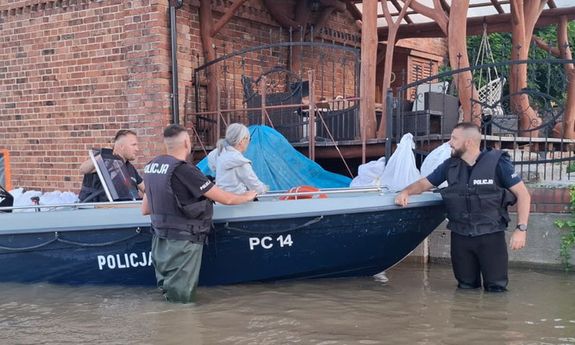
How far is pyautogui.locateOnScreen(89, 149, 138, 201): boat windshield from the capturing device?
18.6 feet

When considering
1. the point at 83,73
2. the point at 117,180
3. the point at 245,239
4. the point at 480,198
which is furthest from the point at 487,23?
the point at 117,180

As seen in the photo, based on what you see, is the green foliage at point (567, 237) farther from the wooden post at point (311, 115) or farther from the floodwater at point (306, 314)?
the wooden post at point (311, 115)

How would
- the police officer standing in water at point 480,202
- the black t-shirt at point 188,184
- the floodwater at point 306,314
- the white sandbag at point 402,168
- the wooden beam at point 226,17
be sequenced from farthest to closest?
1. the wooden beam at point 226,17
2. the white sandbag at point 402,168
3. the police officer standing in water at point 480,202
4. the black t-shirt at point 188,184
5. the floodwater at point 306,314

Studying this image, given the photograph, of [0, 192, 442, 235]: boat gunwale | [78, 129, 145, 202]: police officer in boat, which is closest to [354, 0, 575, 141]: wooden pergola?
[0, 192, 442, 235]: boat gunwale

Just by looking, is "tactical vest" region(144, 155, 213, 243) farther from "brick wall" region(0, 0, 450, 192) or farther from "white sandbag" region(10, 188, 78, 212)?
"brick wall" region(0, 0, 450, 192)

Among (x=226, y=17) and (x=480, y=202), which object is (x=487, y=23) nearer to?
(x=226, y=17)

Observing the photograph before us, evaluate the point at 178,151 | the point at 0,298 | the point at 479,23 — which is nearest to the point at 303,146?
the point at 178,151

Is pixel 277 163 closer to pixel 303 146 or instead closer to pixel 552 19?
pixel 303 146

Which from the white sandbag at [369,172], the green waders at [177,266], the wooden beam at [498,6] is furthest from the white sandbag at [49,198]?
the wooden beam at [498,6]

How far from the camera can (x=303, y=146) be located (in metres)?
7.85

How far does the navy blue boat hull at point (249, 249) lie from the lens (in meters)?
5.23

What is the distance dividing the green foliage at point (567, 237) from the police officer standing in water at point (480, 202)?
1.19 meters

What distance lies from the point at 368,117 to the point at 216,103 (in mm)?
2367

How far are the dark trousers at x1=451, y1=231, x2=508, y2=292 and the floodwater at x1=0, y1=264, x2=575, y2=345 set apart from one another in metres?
0.11
